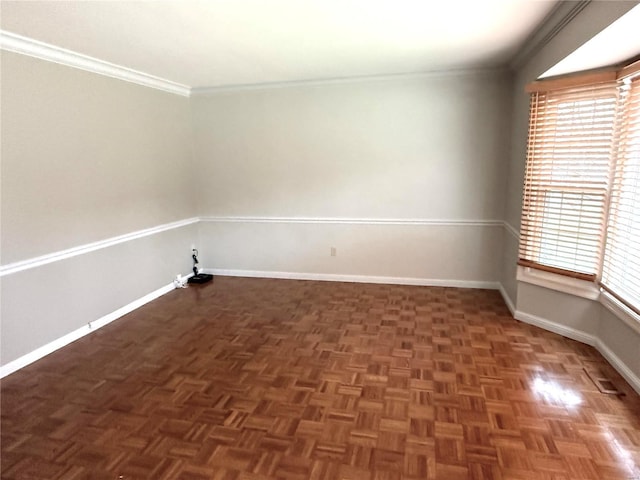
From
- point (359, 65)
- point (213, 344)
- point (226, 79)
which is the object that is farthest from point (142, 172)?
point (359, 65)

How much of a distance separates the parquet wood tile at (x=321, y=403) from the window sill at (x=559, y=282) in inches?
15.4

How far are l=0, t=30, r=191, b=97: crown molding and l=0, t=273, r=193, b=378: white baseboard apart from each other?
2187 mm

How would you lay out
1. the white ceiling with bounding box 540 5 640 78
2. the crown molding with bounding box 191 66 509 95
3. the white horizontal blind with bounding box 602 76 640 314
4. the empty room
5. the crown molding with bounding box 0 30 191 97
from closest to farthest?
the white ceiling with bounding box 540 5 640 78
the empty room
the white horizontal blind with bounding box 602 76 640 314
the crown molding with bounding box 0 30 191 97
the crown molding with bounding box 191 66 509 95

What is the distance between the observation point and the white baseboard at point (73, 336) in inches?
115

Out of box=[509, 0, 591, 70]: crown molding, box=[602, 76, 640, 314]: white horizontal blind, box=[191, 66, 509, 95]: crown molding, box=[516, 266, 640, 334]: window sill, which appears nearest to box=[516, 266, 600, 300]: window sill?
box=[516, 266, 640, 334]: window sill

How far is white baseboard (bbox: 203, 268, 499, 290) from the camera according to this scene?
4600mm

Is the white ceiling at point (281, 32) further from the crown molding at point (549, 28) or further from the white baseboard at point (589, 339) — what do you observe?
the white baseboard at point (589, 339)

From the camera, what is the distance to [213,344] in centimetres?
328

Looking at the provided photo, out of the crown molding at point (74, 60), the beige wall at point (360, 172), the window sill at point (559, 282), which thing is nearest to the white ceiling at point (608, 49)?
the beige wall at point (360, 172)

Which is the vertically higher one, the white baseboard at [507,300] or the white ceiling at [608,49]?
the white ceiling at [608,49]

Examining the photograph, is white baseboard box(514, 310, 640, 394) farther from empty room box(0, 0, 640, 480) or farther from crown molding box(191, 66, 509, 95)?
crown molding box(191, 66, 509, 95)

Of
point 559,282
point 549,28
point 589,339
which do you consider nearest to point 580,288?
point 559,282

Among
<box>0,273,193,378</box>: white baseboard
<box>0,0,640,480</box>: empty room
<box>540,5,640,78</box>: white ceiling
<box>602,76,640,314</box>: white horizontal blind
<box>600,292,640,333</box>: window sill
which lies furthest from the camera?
<box>0,273,193,378</box>: white baseboard

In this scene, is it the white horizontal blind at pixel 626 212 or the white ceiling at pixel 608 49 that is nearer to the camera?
the white ceiling at pixel 608 49
